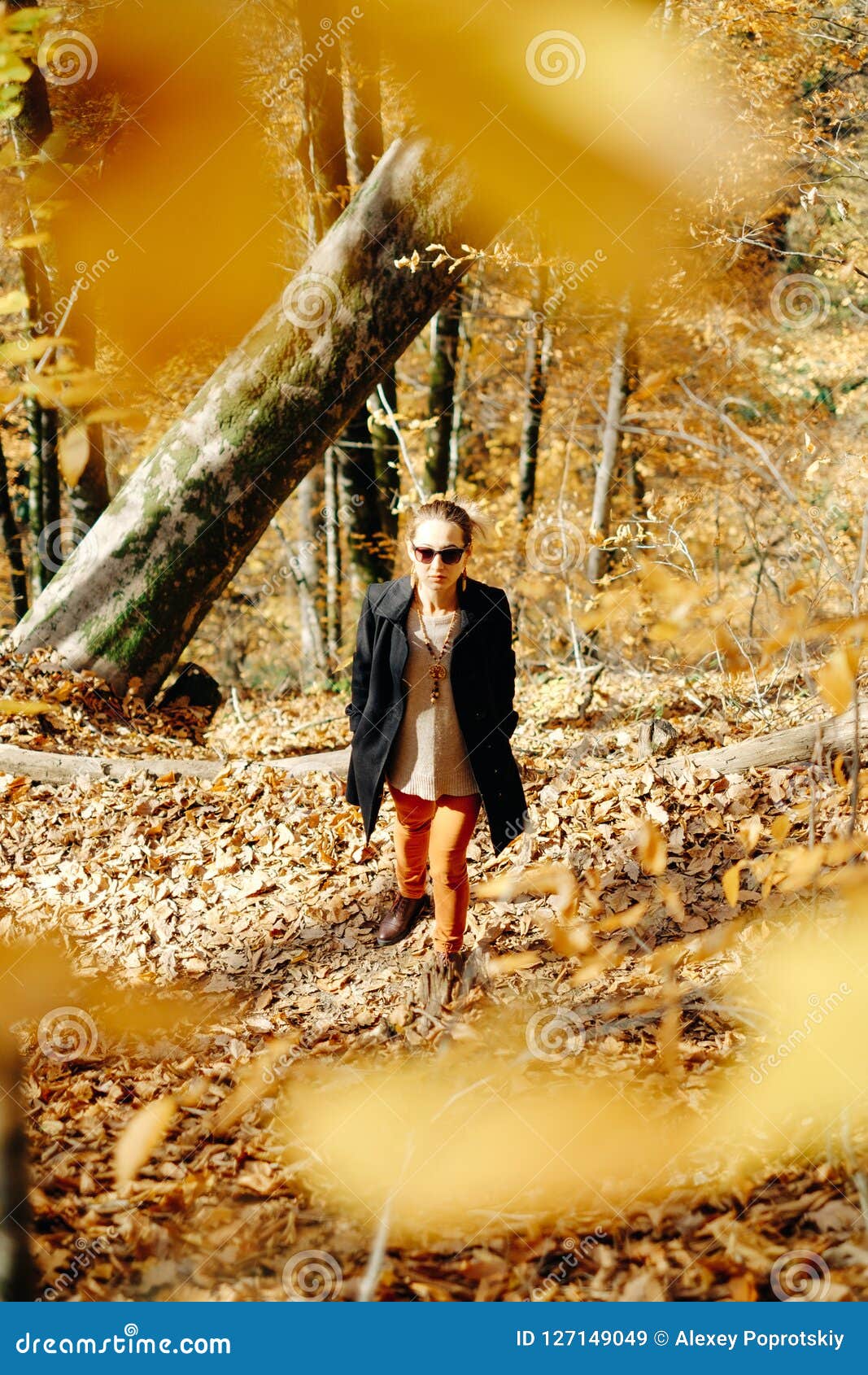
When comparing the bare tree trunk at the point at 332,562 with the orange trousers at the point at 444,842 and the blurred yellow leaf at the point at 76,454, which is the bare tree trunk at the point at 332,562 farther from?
the orange trousers at the point at 444,842

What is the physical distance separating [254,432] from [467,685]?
3329 millimetres

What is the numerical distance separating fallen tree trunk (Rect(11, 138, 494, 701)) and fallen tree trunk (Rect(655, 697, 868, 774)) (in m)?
3.43

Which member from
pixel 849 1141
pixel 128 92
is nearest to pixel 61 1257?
pixel 849 1141

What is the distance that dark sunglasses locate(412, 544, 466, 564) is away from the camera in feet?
9.86

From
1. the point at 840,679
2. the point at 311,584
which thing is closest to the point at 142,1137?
the point at 840,679

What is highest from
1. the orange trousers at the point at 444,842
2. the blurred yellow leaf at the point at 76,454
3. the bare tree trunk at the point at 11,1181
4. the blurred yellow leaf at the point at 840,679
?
the blurred yellow leaf at the point at 76,454

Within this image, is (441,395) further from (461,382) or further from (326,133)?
(326,133)

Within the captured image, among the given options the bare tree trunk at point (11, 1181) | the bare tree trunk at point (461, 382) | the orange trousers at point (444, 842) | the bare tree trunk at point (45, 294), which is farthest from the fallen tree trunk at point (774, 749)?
the bare tree trunk at point (461, 382)

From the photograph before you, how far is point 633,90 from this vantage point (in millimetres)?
7754

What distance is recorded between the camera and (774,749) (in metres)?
4.22

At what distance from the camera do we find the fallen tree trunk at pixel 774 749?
3.99 metres

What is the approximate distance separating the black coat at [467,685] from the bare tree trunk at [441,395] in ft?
24.3

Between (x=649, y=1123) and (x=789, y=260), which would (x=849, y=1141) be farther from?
(x=789, y=260)

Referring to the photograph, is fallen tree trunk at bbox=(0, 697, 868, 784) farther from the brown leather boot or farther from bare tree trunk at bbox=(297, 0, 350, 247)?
bare tree trunk at bbox=(297, 0, 350, 247)
